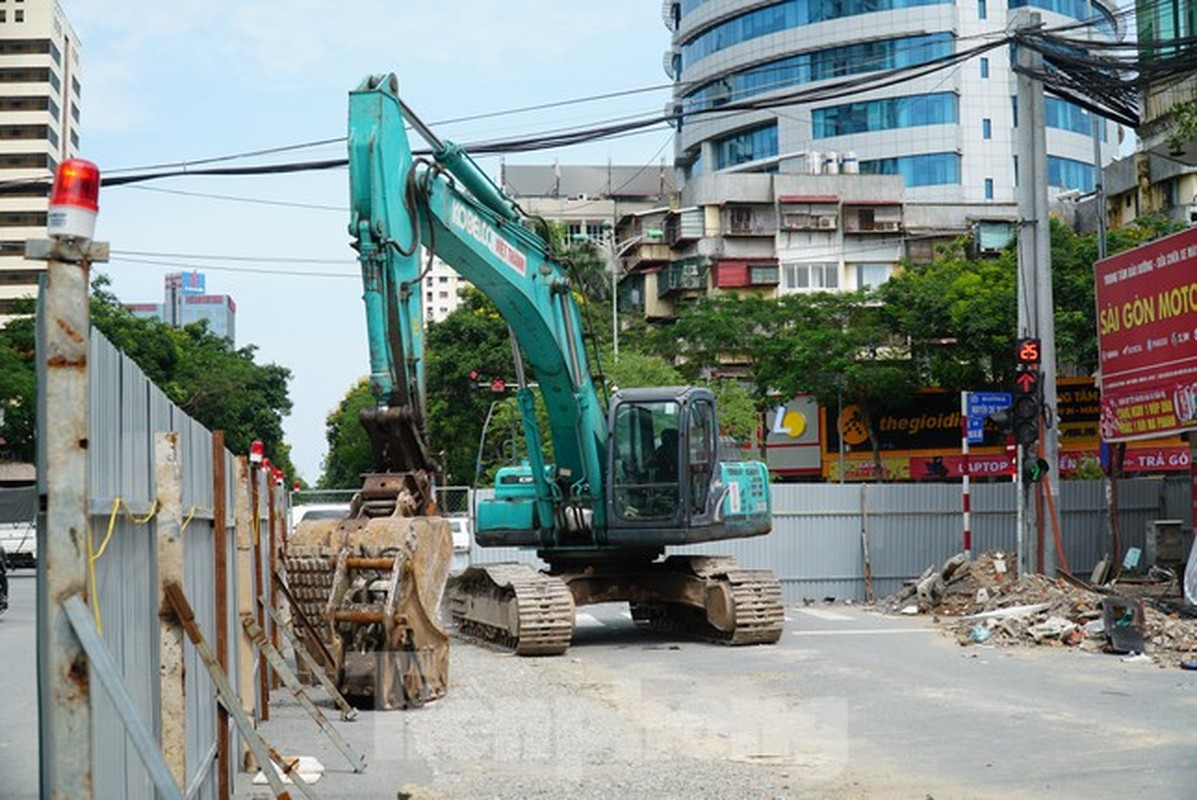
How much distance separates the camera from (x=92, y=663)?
4.05 meters

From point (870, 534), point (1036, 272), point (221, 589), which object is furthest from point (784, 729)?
point (870, 534)

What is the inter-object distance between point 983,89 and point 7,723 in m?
76.3

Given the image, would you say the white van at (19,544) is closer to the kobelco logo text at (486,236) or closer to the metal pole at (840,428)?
the metal pole at (840,428)

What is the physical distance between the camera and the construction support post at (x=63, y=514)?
405 centimetres

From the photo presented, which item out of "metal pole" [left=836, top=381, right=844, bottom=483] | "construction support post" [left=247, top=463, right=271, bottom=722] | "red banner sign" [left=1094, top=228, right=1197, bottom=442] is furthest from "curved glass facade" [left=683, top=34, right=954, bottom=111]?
"construction support post" [left=247, top=463, right=271, bottom=722]

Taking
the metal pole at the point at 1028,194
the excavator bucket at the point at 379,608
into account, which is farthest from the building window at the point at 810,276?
the excavator bucket at the point at 379,608

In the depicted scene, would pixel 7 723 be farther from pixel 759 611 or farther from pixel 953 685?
pixel 759 611

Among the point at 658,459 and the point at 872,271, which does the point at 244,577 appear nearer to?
the point at 658,459

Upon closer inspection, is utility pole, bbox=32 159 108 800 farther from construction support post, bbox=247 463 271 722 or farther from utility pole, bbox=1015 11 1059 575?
utility pole, bbox=1015 11 1059 575

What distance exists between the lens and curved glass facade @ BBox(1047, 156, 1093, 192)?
82188 millimetres

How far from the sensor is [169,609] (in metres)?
6.29

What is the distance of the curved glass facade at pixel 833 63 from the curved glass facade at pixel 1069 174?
823cm

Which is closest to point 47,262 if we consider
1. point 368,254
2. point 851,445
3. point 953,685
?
point 368,254

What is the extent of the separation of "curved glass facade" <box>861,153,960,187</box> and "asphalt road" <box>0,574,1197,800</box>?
6546 centimetres
